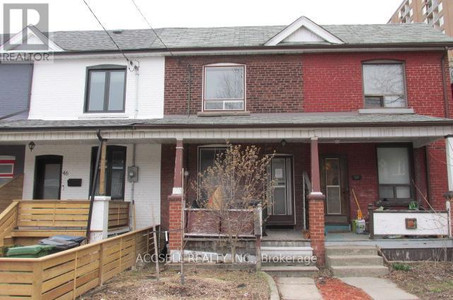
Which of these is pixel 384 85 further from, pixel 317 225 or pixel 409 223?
pixel 317 225

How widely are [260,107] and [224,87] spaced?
54.1 inches

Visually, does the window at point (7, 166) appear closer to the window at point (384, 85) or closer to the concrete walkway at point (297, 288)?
the concrete walkway at point (297, 288)

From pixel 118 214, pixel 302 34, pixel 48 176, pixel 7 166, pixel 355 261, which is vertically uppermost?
pixel 302 34

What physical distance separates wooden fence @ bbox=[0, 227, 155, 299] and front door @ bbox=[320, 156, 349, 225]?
6084 mm

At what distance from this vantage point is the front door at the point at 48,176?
11789 mm

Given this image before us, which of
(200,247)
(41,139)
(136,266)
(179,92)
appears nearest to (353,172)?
(200,247)

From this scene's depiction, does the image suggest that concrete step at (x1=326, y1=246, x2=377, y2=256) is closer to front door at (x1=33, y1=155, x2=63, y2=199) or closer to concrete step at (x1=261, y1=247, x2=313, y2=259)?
concrete step at (x1=261, y1=247, x2=313, y2=259)

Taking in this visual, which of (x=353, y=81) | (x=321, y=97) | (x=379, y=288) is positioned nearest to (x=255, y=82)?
(x=321, y=97)

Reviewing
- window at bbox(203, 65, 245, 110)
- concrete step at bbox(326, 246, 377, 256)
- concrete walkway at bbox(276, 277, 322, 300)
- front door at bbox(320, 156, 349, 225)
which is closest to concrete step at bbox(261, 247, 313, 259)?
concrete step at bbox(326, 246, 377, 256)

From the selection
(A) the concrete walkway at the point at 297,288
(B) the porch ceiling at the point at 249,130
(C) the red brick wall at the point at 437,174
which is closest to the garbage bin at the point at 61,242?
(B) the porch ceiling at the point at 249,130

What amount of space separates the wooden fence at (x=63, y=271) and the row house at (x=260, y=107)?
326cm

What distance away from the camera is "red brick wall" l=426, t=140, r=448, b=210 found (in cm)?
1064

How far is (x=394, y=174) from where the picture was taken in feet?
36.4

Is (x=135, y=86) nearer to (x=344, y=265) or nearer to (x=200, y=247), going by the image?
(x=200, y=247)
